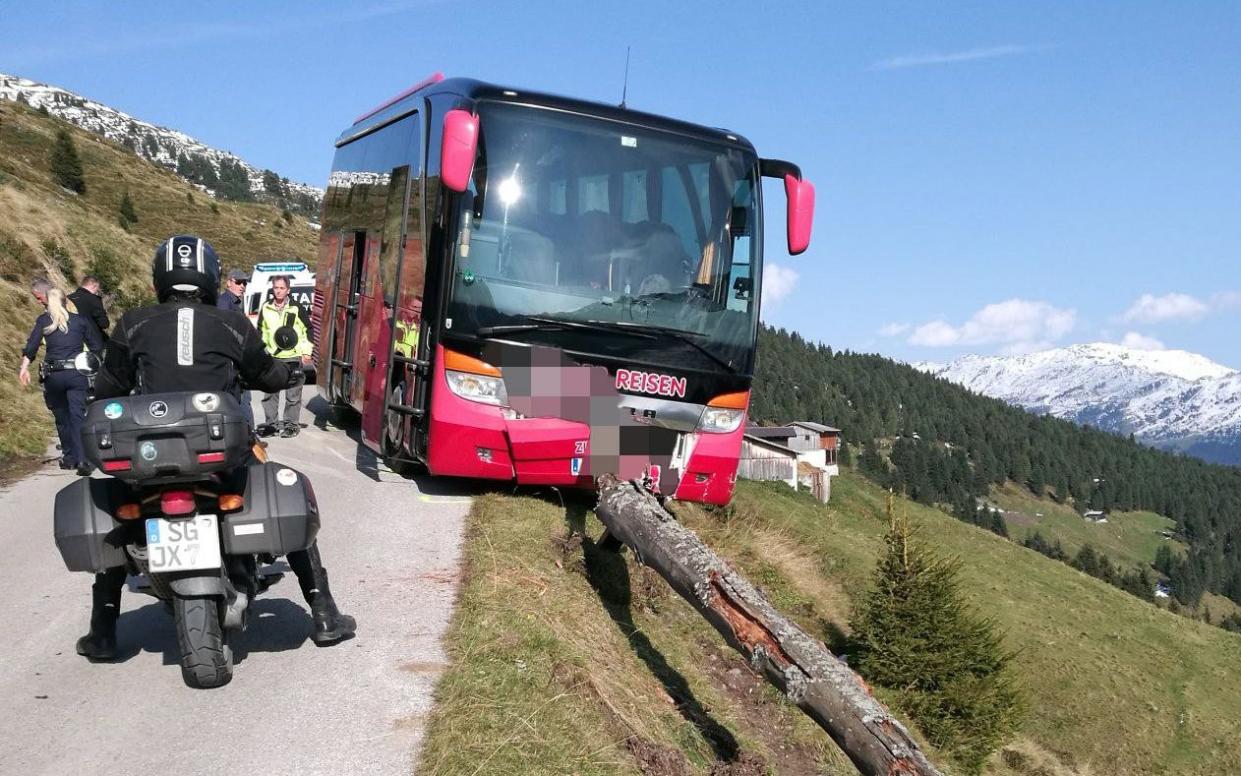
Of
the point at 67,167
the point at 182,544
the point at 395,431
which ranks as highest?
the point at 67,167

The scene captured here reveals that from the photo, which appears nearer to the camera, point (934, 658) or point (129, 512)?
point (129, 512)

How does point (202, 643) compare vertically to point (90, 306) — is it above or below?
below

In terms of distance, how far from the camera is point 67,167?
212 ft

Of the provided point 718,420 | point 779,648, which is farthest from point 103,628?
point 718,420

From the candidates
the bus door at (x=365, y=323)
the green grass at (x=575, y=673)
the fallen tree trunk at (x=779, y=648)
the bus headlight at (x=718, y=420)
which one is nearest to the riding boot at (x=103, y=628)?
the green grass at (x=575, y=673)

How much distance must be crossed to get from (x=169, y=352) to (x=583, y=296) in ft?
16.3

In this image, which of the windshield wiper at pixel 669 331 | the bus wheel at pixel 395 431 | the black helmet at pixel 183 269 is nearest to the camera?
the black helmet at pixel 183 269

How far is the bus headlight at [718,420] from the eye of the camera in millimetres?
10234

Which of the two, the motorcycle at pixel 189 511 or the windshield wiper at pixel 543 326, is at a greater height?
the windshield wiper at pixel 543 326

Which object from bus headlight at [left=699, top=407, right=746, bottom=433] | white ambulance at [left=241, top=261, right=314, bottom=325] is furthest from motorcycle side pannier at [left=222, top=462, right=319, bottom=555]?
white ambulance at [left=241, top=261, right=314, bottom=325]

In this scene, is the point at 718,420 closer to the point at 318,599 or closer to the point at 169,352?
the point at 318,599

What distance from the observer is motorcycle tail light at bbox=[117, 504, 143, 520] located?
5066mm

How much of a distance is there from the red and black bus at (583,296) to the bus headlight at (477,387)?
0.01m

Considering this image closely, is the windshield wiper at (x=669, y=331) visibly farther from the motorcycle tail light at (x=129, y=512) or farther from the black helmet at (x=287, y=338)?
the motorcycle tail light at (x=129, y=512)
